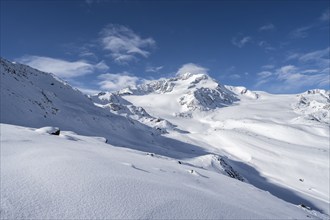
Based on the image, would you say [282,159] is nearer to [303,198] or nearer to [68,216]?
[303,198]

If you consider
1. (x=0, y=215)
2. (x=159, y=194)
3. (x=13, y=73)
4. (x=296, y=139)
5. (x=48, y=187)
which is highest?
(x=296, y=139)

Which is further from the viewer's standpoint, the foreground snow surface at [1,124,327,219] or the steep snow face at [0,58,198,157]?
the steep snow face at [0,58,198,157]

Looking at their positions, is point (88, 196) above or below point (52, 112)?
below

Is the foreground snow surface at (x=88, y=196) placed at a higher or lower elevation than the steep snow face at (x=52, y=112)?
lower

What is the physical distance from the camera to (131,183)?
9117 millimetres

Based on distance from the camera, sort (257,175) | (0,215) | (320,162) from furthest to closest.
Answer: (320,162) < (257,175) < (0,215)

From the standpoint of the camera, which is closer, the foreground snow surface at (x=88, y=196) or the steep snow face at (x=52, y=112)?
the foreground snow surface at (x=88, y=196)

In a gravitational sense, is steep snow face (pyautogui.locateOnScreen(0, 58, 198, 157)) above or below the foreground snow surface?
above

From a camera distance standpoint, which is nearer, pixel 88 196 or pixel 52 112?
pixel 88 196

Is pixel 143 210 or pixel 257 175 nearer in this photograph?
pixel 143 210

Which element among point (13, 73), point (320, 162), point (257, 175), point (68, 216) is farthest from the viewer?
point (320, 162)

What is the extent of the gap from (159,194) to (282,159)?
250ft

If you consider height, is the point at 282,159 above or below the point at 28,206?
above

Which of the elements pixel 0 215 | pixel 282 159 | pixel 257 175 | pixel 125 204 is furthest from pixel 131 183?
pixel 282 159
